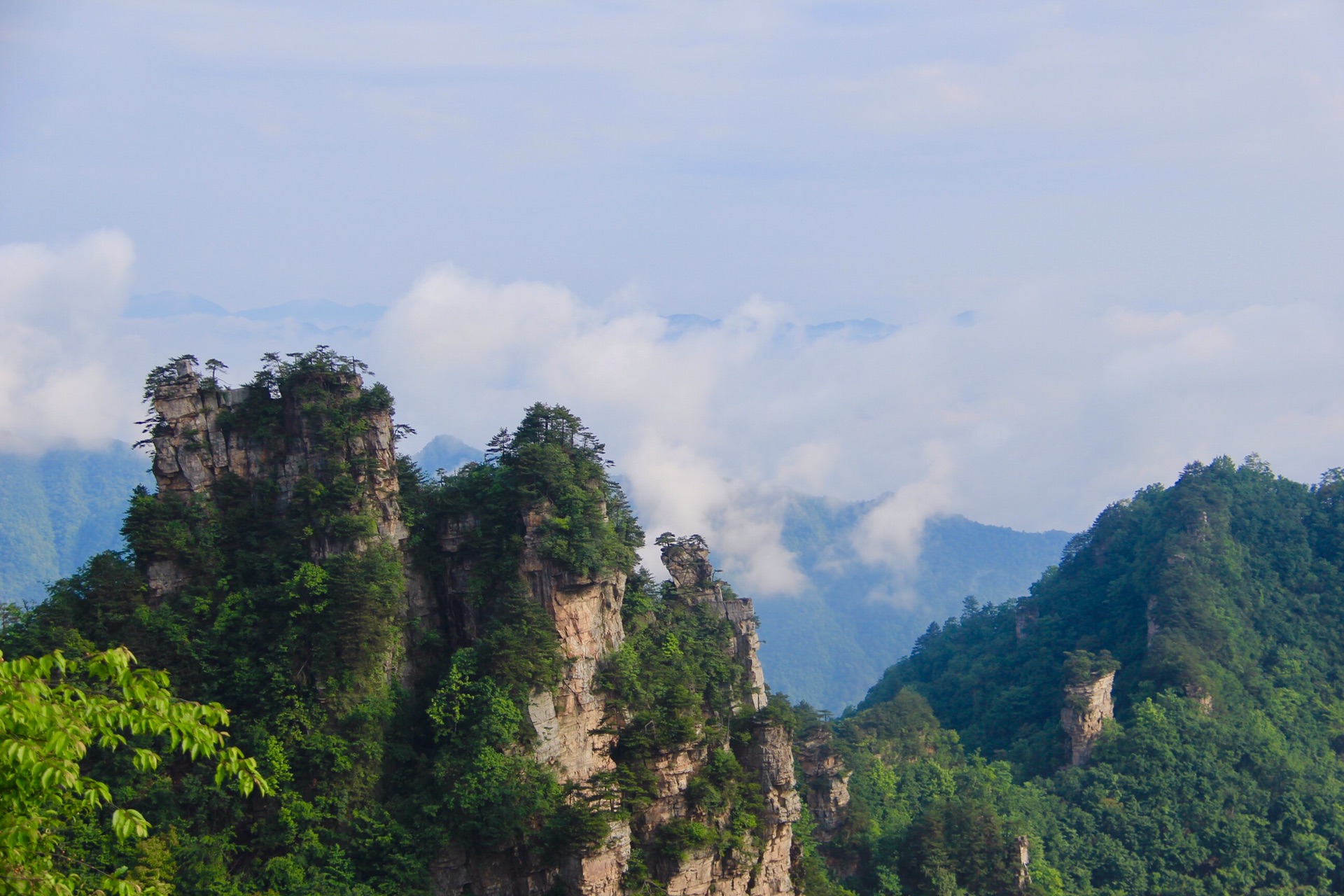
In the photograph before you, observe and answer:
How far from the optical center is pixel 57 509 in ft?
551

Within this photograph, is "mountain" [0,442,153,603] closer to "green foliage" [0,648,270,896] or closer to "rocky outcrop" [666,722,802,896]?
"rocky outcrop" [666,722,802,896]

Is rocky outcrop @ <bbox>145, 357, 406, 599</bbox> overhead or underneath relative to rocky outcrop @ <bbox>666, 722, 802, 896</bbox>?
overhead

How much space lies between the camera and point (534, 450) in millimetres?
37156

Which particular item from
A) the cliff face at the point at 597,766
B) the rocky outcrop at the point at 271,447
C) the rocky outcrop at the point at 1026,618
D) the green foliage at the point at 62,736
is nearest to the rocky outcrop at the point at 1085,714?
the rocky outcrop at the point at 1026,618

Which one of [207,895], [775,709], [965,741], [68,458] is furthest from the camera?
[68,458]

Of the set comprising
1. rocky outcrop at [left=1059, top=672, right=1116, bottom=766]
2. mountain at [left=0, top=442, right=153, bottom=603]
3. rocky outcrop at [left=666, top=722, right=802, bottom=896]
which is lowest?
rocky outcrop at [left=666, top=722, right=802, bottom=896]

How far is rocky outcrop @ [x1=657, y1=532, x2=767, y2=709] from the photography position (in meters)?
48.6

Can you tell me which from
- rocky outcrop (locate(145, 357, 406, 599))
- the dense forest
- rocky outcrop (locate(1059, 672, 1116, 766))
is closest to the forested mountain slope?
rocky outcrop (locate(1059, 672, 1116, 766))

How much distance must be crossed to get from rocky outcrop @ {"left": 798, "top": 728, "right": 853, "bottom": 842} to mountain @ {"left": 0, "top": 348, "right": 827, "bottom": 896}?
43.0 ft

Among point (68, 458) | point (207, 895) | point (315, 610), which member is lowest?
point (207, 895)

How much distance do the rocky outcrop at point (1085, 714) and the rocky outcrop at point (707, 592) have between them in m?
21.9

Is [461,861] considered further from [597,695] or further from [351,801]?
[597,695]

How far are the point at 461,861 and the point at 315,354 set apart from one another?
56.3 ft

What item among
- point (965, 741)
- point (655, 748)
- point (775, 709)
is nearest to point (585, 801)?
point (655, 748)
